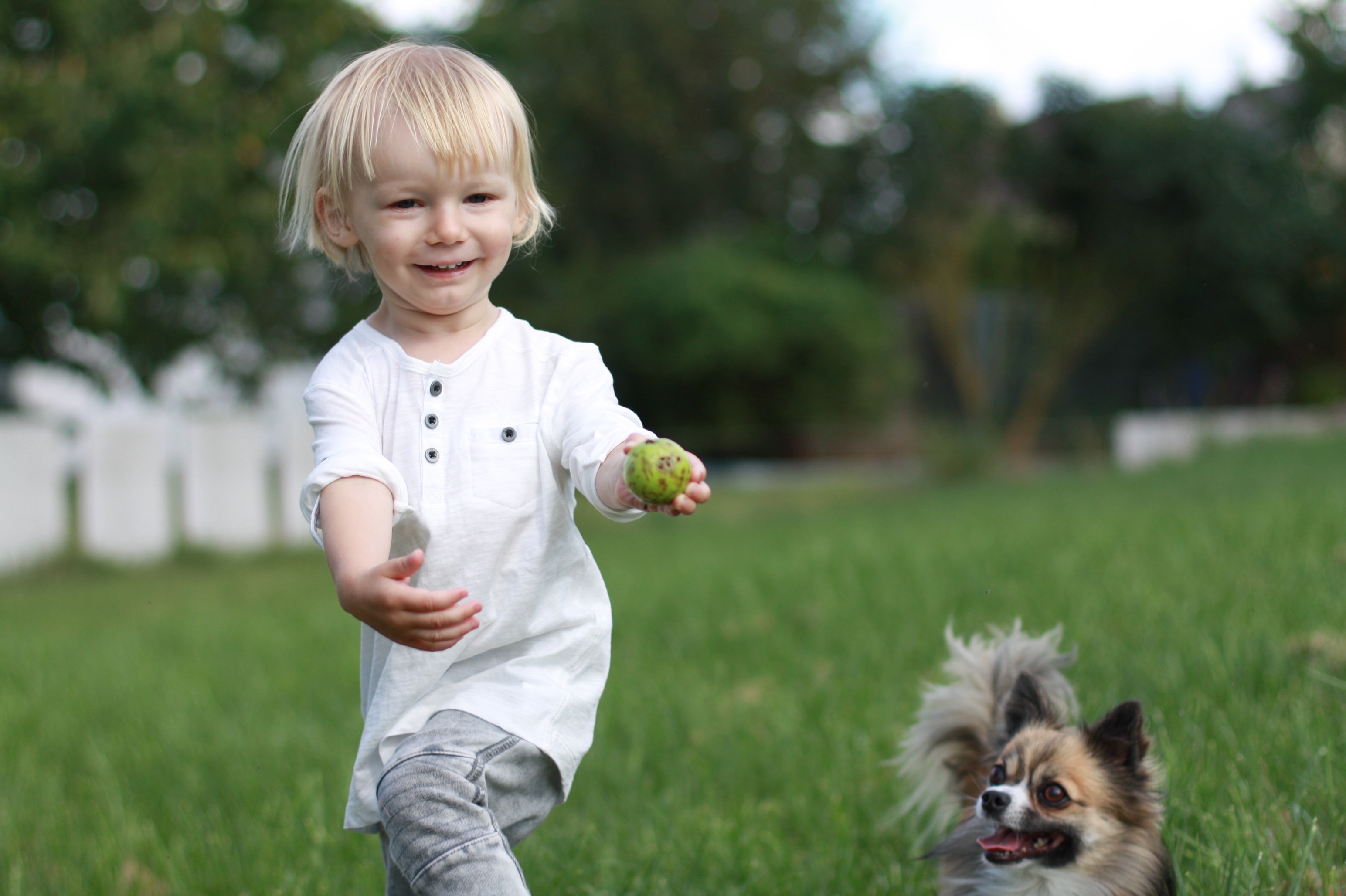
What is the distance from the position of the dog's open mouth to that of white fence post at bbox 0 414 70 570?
38.5ft

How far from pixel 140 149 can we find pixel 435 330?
1021 cm

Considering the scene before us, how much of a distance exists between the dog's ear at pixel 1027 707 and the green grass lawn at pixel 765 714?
407 millimetres

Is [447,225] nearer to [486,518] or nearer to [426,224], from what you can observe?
[426,224]

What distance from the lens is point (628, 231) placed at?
23312 millimetres

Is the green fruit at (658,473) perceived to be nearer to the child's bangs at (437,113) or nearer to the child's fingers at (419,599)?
the child's fingers at (419,599)

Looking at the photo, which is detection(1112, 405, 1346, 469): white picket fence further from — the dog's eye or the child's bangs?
the child's bangs

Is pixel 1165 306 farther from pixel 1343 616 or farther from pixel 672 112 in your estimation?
pixel 1343 616

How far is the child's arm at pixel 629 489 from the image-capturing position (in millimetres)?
1651

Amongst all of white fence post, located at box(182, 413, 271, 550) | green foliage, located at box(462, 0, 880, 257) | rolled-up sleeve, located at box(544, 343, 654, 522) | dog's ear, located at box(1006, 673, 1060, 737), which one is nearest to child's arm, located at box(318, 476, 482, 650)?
rolled-up sleeve, located at box(544, 343, 654, 522)

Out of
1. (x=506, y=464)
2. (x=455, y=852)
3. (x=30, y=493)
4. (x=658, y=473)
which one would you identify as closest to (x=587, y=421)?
(x=506, y=464)

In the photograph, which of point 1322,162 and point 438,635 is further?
point 1322,162

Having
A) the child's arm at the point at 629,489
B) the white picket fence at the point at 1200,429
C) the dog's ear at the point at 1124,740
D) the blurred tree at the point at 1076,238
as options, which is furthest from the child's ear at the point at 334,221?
the blurred tree at the point at 1076,238

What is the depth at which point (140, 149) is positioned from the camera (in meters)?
10.8

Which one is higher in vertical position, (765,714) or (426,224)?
(426,224)
